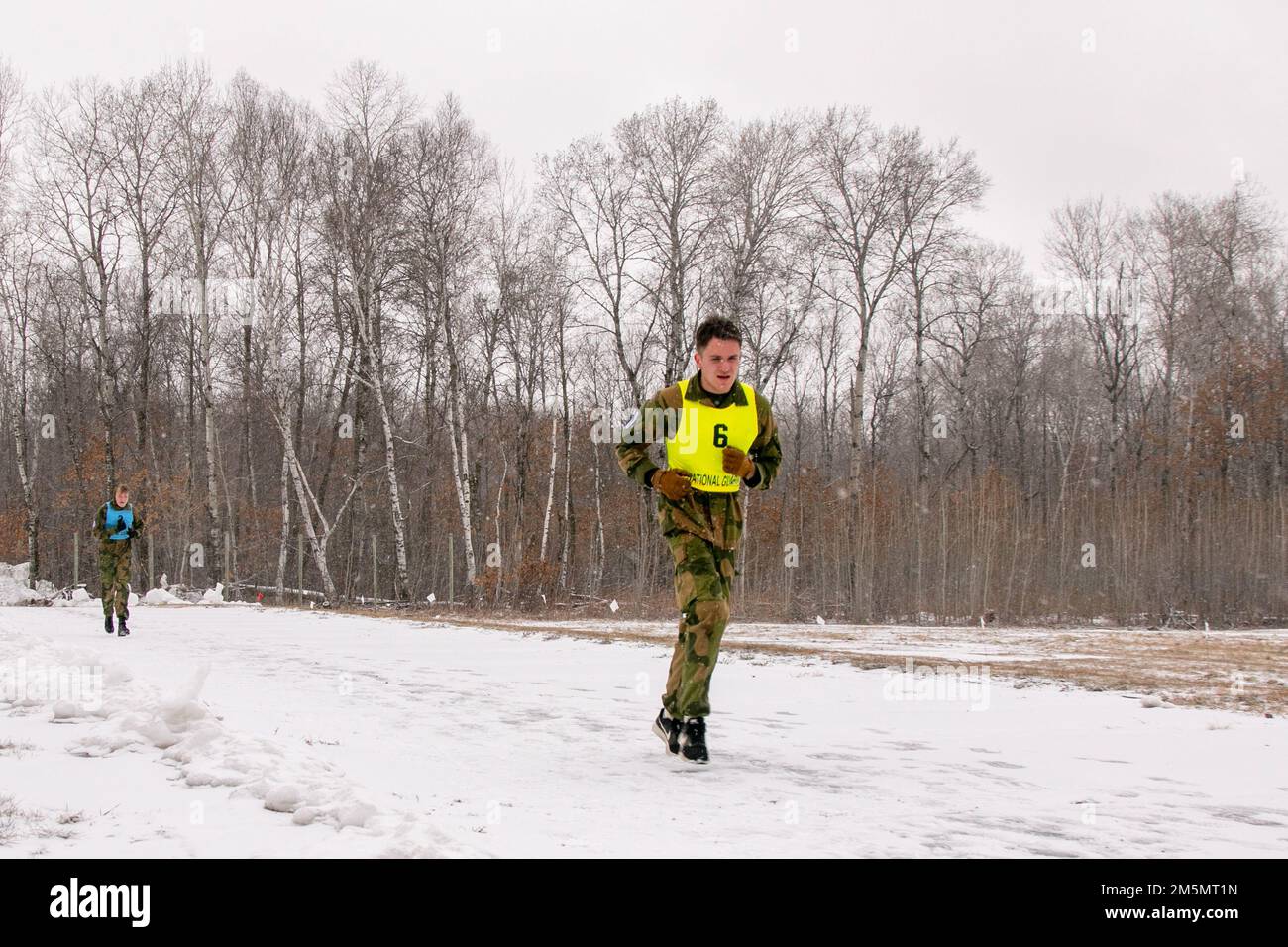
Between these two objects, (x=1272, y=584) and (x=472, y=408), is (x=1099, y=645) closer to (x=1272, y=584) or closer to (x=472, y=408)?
(x=1272, y=584)

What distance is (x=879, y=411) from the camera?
54.0 m

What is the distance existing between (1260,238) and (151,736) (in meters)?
46.0

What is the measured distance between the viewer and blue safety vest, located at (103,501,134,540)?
46.4 feet

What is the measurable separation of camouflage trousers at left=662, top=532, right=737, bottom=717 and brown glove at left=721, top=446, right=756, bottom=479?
1.40ft

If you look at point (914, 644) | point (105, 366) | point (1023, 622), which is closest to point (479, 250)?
point (105, 366)

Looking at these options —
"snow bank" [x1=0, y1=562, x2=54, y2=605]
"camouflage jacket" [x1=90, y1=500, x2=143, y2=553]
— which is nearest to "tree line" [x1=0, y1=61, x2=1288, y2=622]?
"snow bank" [x1=0, y1=562, x2=54, y2=605]

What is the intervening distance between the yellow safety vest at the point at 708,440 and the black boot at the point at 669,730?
4.11 feet

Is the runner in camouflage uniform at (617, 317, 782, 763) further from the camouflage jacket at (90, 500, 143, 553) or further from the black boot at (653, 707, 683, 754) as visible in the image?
the camouflage jacket at (90, 500, 143, 553)

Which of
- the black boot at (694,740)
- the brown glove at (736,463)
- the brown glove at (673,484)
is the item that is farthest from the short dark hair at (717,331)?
the black boot at (694,740)

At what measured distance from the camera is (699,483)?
5164 millimetres

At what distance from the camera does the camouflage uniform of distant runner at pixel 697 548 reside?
507cm

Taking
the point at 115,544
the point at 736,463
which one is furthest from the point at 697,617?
the point at 115,544

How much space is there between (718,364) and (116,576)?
1226 centimetres

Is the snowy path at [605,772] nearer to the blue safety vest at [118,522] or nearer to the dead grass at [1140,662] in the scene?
the dead grass at [1140,662]
